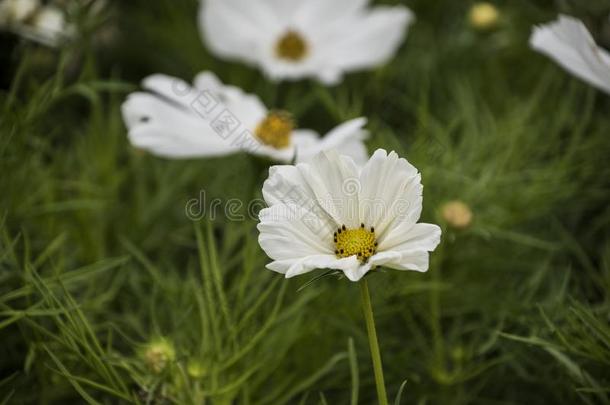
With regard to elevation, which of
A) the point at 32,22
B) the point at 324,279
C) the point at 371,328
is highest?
the point at 32,22

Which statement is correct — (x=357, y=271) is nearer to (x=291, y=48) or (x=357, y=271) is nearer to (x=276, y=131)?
(x=276, y=131)

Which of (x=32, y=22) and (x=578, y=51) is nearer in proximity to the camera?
(x=578, y=51)

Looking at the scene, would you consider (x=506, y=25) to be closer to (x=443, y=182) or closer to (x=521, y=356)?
(x=443, y=182)

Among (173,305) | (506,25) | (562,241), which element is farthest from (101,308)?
(506,25)

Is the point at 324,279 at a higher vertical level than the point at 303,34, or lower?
lower

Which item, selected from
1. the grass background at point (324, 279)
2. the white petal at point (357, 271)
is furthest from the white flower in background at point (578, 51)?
the white petal at point (357, 271)

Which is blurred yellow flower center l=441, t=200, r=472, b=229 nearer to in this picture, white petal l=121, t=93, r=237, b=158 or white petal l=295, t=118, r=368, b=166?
white petal l=295, t=118, r=368, b=166

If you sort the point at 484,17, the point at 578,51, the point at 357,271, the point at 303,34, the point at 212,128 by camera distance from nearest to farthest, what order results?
the point at 357,271, the point at 578,51, the point at 212,128, the point at 484,17, the point at 303,34

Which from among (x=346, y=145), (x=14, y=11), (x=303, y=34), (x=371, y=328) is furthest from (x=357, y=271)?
(x=303, y=34)
